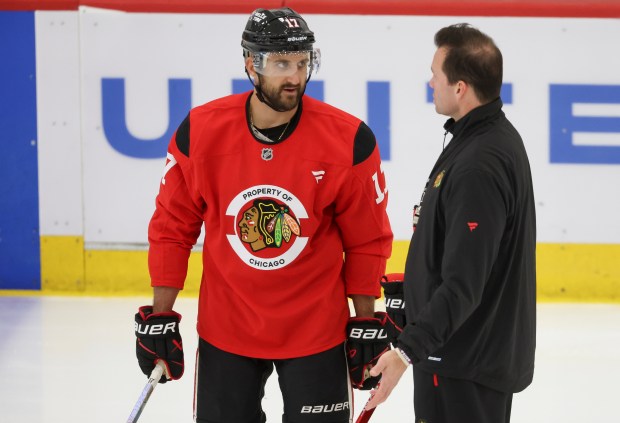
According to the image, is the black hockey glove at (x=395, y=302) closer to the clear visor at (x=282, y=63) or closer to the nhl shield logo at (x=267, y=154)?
the nhl shield logo at (x=267, y=154)

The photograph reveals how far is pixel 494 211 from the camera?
7.36 feet

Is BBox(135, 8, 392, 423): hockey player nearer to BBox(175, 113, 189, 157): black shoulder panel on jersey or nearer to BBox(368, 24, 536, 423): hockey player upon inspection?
BBox(175, 113, 189, 157): black shoulder panel on jersey

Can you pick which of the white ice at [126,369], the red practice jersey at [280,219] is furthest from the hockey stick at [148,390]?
the white ice at [126,369]

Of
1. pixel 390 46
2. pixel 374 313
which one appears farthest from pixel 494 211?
pixel 390 46

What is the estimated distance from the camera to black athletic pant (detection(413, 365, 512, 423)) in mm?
2383

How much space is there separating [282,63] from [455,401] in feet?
2.82

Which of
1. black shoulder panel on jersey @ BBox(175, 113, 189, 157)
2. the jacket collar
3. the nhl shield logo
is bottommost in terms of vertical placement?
the nhl shield logo

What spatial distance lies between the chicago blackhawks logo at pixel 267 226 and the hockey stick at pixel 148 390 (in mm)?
342

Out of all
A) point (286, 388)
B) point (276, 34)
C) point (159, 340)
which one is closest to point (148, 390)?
point (159, 340)

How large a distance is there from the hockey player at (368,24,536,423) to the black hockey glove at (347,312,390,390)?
0.32 meters

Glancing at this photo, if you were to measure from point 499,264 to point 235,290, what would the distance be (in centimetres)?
69

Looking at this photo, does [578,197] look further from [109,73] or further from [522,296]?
[522,296]

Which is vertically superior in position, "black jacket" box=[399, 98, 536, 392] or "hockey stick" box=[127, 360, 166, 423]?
"black jacket" box=[399, 98, 536, 392]

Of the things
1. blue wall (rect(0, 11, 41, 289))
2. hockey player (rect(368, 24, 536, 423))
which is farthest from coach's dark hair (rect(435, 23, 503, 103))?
blue wall (rect(0, 11, 41, 289))
